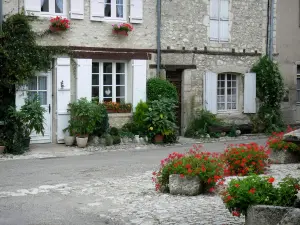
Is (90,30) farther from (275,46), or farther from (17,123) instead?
(275,46)

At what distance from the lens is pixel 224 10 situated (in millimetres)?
16891

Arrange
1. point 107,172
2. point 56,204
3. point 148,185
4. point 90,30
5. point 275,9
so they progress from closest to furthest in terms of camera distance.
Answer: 1. point 56,204
2. point 148,185
3. point 107,172
4. point 90,30
5. point 275,9

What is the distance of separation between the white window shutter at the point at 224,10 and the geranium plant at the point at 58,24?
5.49 m

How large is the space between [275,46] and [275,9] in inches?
50.1

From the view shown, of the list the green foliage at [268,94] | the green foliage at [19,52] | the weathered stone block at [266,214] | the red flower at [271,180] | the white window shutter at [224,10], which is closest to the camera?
the weathered stone block at [266,214]

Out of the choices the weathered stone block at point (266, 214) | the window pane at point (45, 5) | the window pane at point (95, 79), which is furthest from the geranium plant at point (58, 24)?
the weathered stone block at point (266, 214)

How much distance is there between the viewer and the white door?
13906 mm

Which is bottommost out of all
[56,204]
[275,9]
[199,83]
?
[56,204]

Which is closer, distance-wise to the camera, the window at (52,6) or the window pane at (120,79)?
the window at (52,6)

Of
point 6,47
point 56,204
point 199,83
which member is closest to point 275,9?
point 199,83

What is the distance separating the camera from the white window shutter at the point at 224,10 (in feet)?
55.2

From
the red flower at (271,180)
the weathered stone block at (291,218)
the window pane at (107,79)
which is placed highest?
the window pane at (107,79)

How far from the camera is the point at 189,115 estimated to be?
16.2m

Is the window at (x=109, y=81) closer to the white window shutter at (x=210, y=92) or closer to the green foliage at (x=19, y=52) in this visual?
the green foliage at (x=19, y=52)
